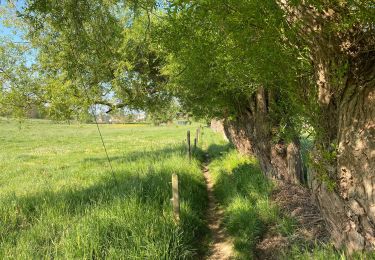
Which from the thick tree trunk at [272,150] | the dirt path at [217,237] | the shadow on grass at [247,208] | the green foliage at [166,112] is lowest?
the dirt path at [217,237]

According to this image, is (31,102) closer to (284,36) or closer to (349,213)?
(284,36)

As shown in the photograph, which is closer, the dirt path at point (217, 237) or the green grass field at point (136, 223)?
the green grass field at point (136, 223)

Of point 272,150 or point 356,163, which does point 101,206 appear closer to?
point 356,163

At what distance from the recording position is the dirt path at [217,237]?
21.8ft

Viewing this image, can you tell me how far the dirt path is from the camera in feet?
21.8

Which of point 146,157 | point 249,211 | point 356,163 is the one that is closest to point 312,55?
point 356,163

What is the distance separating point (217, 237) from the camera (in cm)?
760

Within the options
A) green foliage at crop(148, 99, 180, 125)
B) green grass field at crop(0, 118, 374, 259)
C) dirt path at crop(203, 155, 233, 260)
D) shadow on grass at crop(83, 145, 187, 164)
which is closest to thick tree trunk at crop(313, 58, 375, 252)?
green grass field at crop(0, 118, 374, 259)

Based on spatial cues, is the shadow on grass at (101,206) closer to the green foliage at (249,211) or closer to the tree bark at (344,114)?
the green foliage at (249,211)

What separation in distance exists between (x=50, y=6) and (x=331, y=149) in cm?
449

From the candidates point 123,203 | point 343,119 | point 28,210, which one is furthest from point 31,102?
point 343,119

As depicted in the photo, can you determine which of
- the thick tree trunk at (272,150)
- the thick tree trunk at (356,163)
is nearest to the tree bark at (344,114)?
the thick tree trunk at (356,163)

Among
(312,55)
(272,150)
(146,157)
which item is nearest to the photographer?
(312,55)

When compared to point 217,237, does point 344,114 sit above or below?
above
